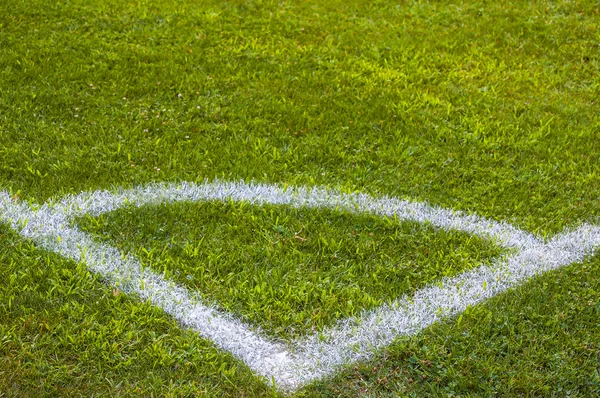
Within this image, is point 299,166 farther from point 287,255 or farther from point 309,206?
point 287,255

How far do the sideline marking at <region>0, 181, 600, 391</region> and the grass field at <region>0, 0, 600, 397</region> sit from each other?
7 cm

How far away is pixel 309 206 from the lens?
156 inches

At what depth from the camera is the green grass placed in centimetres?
326

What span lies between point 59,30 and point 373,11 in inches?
121

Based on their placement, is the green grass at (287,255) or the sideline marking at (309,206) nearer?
the sideline marking at (309,206)

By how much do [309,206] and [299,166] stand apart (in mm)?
502

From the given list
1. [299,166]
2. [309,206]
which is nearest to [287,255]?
[309,206]

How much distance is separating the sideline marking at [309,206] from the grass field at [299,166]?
7 centimetres

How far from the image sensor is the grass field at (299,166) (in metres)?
2.93

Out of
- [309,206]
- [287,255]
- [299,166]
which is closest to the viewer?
[287,255]

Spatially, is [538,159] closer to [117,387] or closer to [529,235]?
[529,235]

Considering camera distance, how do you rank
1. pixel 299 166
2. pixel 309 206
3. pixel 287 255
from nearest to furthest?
pixel 287 255 < pixel 309 206 < pixel 299 166

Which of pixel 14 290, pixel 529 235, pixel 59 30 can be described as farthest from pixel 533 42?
pixel 14 290

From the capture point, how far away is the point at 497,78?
5523 millimetres
